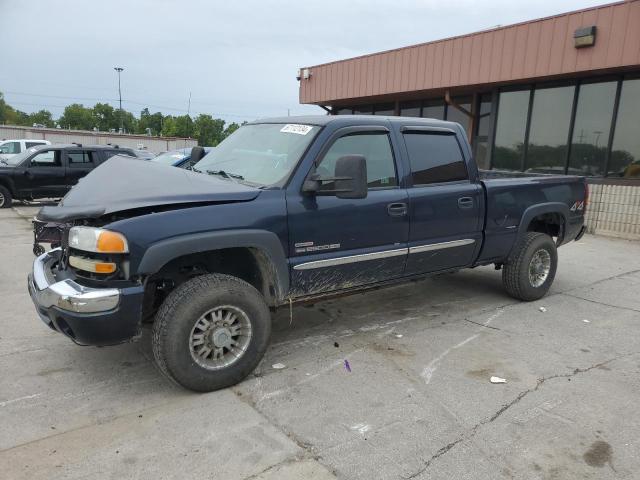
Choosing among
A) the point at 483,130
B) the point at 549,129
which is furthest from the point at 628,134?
the point at 483,130

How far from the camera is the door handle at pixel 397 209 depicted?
13.7 feet

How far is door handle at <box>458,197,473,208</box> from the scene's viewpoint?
4.72 meters

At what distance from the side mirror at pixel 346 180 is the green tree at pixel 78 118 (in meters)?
114

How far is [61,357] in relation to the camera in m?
3.94

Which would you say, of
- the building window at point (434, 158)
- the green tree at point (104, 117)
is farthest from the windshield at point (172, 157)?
the green tree at point (104, 117)

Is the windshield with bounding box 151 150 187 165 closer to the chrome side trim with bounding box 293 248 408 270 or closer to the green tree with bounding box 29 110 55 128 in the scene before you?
the chrome side trim with bounding box 293 248 408 270

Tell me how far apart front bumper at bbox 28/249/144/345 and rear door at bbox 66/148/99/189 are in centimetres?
1156

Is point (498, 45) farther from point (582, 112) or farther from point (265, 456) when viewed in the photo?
point (265, 456)

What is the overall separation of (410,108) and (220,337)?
13.5m

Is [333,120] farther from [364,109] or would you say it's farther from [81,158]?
[364,109]

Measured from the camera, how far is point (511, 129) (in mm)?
12594

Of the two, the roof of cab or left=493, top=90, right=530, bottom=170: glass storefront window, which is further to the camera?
left=493, top=90, right=530, bottom=170: glass storefront window

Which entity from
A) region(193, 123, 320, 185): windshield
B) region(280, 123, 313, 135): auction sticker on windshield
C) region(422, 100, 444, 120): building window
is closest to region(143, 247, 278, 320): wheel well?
region(193, 123, 320, 185): windshield

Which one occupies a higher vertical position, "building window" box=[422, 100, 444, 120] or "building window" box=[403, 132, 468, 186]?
"building window" box=[422, 100, 444, 120]
